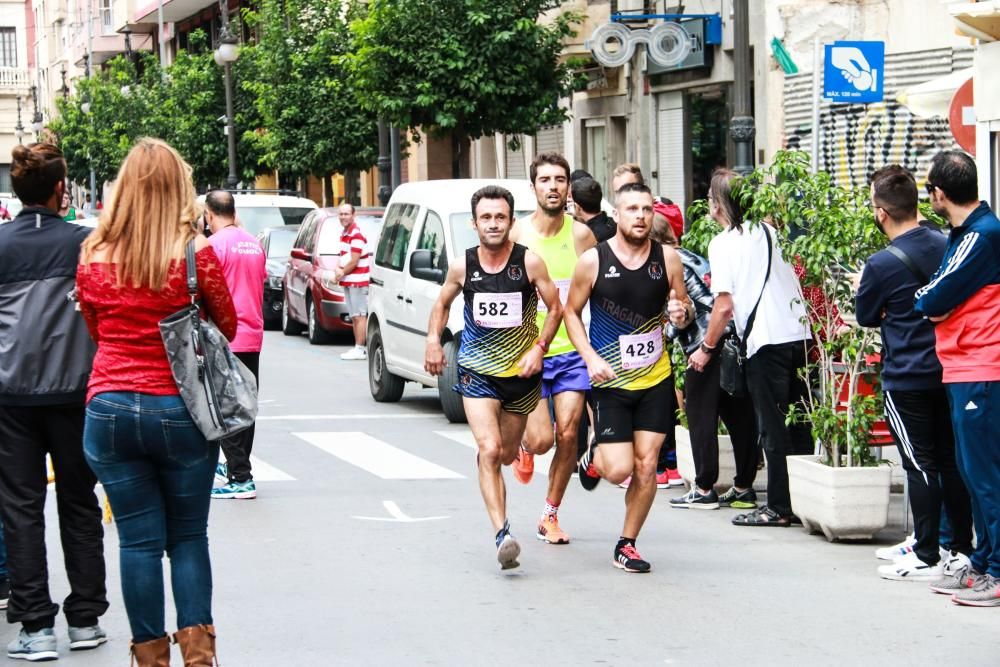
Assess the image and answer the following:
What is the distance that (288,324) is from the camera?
24.3m

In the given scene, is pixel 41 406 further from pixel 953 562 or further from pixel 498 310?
pixel 953 562

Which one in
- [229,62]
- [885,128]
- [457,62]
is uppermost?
[229,62]

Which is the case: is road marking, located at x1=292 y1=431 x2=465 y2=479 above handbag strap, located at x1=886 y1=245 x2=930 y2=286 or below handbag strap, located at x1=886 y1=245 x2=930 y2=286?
below

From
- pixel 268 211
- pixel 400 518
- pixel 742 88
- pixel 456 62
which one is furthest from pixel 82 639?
pixel 268 211

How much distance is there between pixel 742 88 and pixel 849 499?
26.4 feet

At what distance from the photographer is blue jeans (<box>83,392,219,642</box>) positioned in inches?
217

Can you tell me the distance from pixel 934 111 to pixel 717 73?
10170 millimetres

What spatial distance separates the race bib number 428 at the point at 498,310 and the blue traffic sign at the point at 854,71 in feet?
23.0

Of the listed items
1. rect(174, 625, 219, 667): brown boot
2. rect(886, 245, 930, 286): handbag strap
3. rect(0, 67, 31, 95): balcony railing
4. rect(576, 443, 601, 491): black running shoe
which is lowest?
rect(576, 443, 601, 491): black running shoe

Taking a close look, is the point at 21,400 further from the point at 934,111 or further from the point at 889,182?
the point at 934,111

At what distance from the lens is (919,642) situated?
6758 millimetres

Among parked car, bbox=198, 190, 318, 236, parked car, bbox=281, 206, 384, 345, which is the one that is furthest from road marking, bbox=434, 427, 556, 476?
parked car, bbox=198, 190, 318, 236

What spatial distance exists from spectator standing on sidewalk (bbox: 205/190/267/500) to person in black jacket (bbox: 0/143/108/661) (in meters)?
3.66

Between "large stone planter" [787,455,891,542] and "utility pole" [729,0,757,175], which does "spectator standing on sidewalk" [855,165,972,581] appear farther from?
"utility pole" [729,0,757,175]
